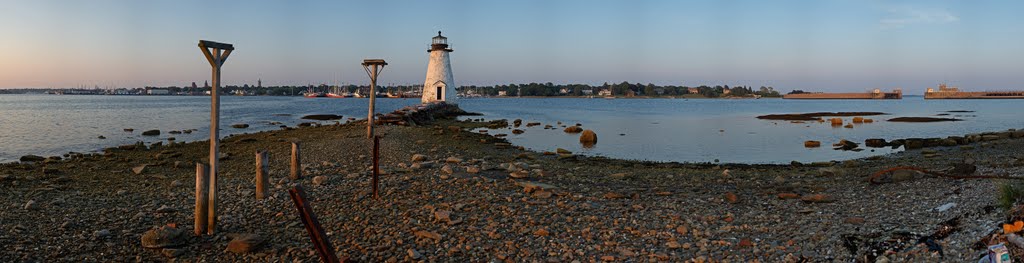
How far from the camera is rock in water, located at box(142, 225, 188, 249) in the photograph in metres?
7.60

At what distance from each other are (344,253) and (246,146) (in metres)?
16.4

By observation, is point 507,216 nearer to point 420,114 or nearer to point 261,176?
point 261,176

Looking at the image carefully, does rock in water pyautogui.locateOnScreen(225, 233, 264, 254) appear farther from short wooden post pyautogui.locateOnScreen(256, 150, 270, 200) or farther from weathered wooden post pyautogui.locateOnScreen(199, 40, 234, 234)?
short wooden post pyautogui.locateOnScreen(256, 150, 270, 200)

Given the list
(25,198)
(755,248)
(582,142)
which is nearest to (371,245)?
(755,248)

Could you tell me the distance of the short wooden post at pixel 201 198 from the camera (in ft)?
27.0

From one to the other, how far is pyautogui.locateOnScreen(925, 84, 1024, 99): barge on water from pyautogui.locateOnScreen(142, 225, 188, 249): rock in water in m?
205

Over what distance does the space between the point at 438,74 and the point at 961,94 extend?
18033 cm

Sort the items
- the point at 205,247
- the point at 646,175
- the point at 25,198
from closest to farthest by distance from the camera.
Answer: the point at 205,247 < the point at 25,198 < the point at 646,175

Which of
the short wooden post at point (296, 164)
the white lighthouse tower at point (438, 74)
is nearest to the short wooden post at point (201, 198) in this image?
the short wooden post at point (296, 164)

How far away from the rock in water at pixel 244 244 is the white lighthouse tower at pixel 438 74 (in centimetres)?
4216

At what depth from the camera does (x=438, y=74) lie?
5062 centimetres

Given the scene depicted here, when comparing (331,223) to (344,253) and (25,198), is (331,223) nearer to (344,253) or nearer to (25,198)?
(344,253)

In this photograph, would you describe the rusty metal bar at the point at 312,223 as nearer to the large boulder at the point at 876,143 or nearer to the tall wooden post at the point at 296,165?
the tall wooden post at the point at 296,165

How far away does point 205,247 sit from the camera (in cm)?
773
